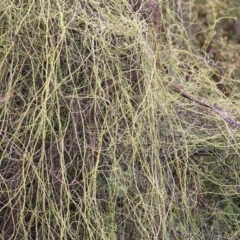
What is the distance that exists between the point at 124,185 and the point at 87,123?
21 centimetres

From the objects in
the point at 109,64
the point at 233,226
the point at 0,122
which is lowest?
the point at 233,226

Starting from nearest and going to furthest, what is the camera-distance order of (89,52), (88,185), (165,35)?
(88,185)
(89,52)
(165,35)

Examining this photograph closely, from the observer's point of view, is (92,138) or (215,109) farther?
(215,109)

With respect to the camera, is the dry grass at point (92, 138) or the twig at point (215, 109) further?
the twig at point (215, 109)

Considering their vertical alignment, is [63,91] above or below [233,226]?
above

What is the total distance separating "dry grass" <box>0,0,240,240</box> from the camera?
5.45 ft

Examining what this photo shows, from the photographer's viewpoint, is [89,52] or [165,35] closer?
[89,52]

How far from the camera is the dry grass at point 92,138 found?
1660 mm

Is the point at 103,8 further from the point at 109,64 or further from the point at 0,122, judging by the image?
the point at 0,122

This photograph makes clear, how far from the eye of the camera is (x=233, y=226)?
1938 millimetres

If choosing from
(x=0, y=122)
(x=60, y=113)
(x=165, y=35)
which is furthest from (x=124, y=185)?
(x=165, y=35)

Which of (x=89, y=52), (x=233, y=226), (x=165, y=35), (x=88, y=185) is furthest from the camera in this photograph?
(x=165, y=35)

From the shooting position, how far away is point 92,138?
172 centimetres

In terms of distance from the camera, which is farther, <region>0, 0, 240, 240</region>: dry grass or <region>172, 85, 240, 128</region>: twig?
<region>172, 85, 240, 128</region>: twig
